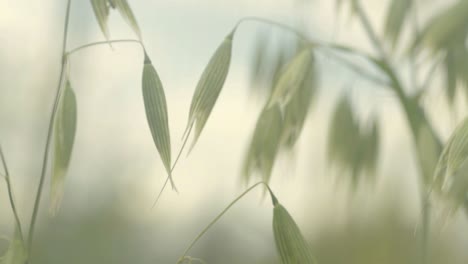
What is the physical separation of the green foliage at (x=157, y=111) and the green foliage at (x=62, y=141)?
2.0 inches

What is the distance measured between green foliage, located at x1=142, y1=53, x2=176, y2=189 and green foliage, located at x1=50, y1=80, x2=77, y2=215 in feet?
0.17

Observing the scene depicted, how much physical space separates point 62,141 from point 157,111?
6 cm

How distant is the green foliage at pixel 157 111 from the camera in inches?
13.1

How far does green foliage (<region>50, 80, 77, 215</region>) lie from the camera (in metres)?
0.37

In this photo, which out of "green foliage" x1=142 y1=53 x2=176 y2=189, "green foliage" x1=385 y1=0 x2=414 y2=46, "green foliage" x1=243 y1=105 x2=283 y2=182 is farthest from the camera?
"green foliage" x1=385 y1=0 x2=414 y2=46

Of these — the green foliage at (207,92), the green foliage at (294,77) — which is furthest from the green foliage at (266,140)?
the green foliage at (207,92)

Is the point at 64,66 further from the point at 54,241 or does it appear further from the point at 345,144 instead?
the point at 54,241

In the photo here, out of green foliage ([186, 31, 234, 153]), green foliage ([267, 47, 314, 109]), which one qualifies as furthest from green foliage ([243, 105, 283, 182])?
green foliage ([186, 31, 234, 153])

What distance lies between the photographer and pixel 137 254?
106 cm

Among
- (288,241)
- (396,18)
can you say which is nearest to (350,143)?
(396,18)

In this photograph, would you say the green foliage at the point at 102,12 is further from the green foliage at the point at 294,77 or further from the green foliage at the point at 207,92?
the green foliage at the point at 294,77

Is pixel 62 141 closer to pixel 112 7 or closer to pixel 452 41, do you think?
pixel 112 7

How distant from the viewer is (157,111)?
34 centimetres

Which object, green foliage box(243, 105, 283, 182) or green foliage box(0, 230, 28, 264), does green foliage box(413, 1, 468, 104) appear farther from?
green foliage box(0, 230, 28, 264)
